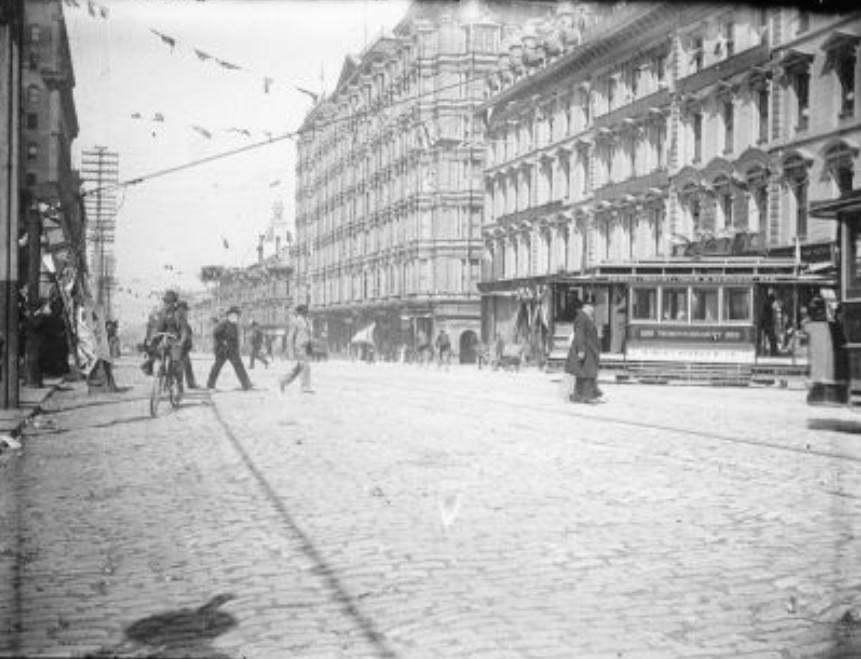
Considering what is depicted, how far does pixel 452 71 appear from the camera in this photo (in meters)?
57.0

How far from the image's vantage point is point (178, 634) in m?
3.84

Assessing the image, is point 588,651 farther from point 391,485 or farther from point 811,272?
point 811,272

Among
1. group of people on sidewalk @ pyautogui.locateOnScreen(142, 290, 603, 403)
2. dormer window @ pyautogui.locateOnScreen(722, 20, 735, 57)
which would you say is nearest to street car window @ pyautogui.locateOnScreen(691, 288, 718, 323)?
group of people on sidewalk @ pyautogui.locateOnScreen(142, 290, 603, 403)

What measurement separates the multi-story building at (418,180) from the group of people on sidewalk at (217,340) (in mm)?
34268

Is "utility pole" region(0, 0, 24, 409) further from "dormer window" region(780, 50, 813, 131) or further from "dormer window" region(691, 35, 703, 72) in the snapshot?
"dormer window" region(691, 35, 703, 72)

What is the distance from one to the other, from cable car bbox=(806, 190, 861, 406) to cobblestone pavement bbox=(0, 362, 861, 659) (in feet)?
1.96

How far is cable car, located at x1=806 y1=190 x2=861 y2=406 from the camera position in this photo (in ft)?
35.1

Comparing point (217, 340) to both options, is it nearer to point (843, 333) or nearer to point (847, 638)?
point (843, 333)

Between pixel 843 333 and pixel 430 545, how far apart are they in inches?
287

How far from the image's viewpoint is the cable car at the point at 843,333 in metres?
10.7

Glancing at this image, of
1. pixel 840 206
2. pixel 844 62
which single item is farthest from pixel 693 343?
pixel 840 206

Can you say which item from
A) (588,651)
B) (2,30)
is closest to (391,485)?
(588,651)

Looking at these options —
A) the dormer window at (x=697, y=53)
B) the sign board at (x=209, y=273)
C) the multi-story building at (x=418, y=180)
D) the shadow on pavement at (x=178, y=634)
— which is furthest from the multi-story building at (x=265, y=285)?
the shadow on pavement at (x=178, y=634)

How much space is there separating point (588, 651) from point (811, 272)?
2489 cm
